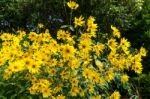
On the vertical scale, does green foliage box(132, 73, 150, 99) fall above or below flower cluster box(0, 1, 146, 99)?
below

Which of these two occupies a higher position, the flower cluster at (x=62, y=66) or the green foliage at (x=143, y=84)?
the flower cluster at (x=62, y=66)

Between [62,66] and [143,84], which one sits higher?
[62,66]

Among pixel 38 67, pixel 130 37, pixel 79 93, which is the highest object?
pixel 38 67

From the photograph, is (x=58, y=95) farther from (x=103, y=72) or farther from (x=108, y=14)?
(x=108, y=14)

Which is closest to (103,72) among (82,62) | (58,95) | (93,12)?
(82,62)

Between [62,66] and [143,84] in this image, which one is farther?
[143,84]

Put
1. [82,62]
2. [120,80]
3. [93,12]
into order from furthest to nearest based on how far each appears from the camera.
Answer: [93,12] → [120,80] → [82,62]

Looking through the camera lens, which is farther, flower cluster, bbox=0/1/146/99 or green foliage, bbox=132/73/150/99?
green foliage, bbox=132/73/150/99

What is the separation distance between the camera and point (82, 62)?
4672mm

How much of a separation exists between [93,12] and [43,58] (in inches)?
108

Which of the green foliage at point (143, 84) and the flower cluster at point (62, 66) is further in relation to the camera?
the green foliage at point (143, 84)

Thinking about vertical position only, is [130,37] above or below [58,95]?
below

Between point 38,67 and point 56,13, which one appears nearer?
point 38,67

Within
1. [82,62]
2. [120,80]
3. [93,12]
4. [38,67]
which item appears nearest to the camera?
[38,67]
